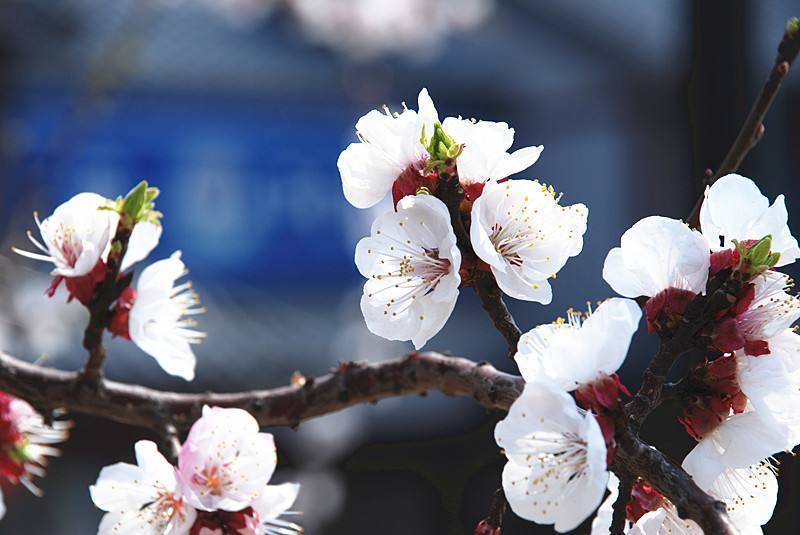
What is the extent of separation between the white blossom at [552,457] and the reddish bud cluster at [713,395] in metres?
0.09

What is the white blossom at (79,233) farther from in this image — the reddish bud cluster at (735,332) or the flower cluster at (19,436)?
the reddish bud cluster at (735,332)

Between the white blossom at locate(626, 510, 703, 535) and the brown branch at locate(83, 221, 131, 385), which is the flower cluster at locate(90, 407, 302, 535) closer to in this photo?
the brown branch at locate(83, 221, 131, 385)

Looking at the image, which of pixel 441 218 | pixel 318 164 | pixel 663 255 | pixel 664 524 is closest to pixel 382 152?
pixel 441 218

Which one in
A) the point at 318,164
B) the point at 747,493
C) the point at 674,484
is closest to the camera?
the point at 674,484

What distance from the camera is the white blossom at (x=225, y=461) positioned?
2.24 ft

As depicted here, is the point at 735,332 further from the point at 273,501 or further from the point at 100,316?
the point at 100,316

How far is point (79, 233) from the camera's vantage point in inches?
29.8

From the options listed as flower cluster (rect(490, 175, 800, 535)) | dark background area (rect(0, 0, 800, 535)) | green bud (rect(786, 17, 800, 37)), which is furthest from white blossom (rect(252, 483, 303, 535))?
dark background area (rect(0, 0, 800, 535))

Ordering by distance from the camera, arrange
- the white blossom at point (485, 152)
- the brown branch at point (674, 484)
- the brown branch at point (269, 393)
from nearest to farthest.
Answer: the brown branch at point (674, 484), the white blossom at point (485, 152), the brown branch at point (269, 393)

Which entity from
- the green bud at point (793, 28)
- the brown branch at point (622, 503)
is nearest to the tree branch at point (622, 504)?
the brown branch at point (622, 503)

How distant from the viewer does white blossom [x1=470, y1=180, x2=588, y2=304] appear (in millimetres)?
617

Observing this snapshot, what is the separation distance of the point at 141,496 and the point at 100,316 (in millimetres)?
148

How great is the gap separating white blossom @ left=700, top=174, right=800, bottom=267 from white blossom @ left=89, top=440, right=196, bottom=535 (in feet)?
1.27

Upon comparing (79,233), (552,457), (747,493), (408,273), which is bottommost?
(747,493)
